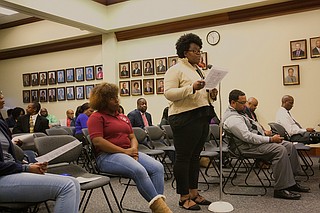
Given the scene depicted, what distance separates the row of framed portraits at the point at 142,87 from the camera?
875 centimetres

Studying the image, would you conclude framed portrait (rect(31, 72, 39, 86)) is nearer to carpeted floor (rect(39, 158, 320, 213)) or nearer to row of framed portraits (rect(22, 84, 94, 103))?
row of framed portraits (rect(22, 84, 94, 103))

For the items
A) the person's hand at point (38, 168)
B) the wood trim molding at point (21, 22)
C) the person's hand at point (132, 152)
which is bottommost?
the person's hand at point (132, 152)

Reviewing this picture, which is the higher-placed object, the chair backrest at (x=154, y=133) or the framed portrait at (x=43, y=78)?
the framed portrait at (x=43, y=78)

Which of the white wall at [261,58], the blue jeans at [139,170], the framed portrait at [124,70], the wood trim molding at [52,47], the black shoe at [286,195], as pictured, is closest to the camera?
the blue jeans at [139,170]

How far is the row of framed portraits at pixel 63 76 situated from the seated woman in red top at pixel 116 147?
6.54 m

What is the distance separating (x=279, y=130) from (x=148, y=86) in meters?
4.07

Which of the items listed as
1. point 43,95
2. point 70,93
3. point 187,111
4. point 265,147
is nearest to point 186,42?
point 187,111

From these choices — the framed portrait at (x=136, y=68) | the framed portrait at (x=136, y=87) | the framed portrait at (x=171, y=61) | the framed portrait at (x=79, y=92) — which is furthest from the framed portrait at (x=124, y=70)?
the framed portrait at (x=79, y=92)

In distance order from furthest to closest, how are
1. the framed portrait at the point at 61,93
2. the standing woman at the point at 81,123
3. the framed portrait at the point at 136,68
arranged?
the framed portrait at the point at 61,93
the framed portrait at the point at 136,68
the standing woman at the point at 81,123

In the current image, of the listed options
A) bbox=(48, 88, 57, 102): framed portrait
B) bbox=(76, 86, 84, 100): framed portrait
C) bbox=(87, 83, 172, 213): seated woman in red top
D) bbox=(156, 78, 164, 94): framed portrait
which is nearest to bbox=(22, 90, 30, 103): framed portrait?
bbox=(48, 88, 57, 102): framed portrait

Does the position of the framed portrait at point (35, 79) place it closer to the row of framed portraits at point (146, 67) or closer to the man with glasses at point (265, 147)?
the row of framed portraits at point (146, 67)

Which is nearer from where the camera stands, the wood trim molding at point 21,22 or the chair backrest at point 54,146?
the chair backrest at point 54,146

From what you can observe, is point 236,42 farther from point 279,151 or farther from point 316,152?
point 279,151

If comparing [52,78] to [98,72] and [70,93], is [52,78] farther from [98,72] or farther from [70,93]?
[98,72]
